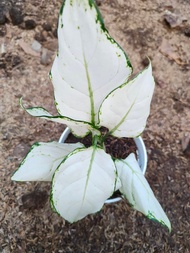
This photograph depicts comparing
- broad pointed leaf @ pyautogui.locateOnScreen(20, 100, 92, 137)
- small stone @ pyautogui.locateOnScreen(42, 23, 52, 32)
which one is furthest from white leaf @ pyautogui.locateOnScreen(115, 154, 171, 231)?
small stone @ pyautogui.locateOnScreen(42, 23, 52, 32)

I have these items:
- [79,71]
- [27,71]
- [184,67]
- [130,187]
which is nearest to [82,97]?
[79,71]

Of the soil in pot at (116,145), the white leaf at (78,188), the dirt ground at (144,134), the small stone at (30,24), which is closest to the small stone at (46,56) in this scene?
the dirt ground at (144,134)

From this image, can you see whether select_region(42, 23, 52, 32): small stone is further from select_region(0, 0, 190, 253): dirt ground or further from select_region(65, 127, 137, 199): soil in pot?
select_region(65, 127, 137, 199): soil in pot

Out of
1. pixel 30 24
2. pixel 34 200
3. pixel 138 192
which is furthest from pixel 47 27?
pixel 138 192

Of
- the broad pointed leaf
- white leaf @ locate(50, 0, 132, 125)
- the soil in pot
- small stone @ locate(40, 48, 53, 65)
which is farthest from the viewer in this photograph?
small stone @ locate(40, 48, 53, 65)

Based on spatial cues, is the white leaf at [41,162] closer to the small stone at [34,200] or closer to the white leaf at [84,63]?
the white leaf at [84,63]

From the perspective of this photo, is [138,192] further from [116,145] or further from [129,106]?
[116,145]
